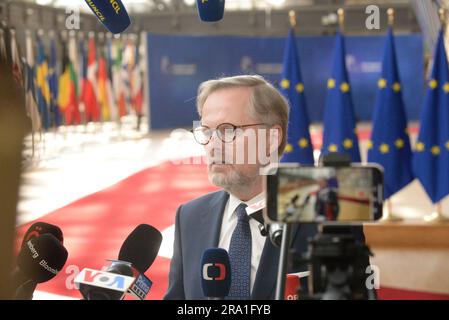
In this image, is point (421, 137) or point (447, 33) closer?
point (447, 33)

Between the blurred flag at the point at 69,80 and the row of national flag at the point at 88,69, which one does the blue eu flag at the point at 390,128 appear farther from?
the blurred flag at the point at 69,80

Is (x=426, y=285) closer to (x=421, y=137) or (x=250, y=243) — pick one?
(x=421, y=137)

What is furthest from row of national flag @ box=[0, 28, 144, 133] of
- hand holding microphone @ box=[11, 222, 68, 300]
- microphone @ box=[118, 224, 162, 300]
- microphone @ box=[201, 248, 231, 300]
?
microphone @ box=[201, 248, 231, 300]

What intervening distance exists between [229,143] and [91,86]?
188 centimetres

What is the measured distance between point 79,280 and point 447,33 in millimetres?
2796

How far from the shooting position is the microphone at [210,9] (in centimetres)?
120

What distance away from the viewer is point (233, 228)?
4.28 feet

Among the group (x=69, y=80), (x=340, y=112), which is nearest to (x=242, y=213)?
(x=340, y=112)

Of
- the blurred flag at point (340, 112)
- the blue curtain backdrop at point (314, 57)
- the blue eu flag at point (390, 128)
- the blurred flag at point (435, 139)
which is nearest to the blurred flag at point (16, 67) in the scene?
the blurred flag at point (340, 112)

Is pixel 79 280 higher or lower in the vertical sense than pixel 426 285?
higher

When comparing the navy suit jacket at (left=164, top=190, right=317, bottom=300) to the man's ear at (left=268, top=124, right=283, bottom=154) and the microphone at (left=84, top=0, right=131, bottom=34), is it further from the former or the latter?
the microphone at (left=84, top=0, right=131, bottom=34)

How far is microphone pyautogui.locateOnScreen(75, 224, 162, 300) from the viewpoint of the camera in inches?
36.1
